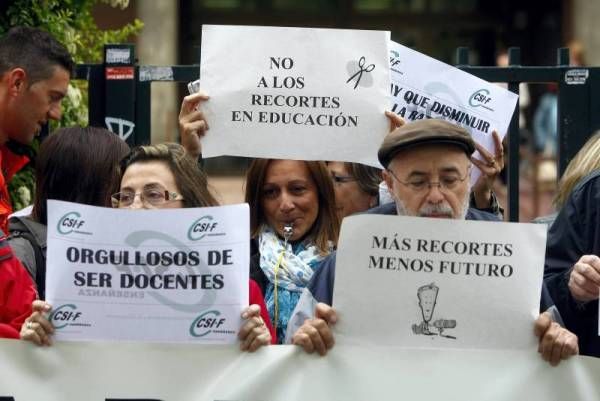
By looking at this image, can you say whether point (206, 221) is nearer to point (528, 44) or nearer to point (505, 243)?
point (505, 243)

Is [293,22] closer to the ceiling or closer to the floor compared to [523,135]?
closer to the ceiling

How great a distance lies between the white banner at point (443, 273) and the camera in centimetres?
412

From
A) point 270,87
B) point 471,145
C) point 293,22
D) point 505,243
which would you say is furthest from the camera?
point 293,22

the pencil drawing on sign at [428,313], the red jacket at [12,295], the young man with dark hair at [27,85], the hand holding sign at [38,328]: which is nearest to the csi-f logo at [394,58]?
the young man with dark hair at [27,85]

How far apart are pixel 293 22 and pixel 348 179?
15551 millimetres

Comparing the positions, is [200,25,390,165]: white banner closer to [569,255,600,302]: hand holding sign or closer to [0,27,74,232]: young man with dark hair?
[0,27,74,232]: young man with dark hair

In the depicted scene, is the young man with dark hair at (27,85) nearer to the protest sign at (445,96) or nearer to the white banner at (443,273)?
the protest sign at (445,96)

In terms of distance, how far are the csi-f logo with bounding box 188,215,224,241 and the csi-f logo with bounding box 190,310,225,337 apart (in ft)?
0.73

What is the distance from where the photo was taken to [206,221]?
13.5 feet

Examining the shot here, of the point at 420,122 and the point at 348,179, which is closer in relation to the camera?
the point at 420,122

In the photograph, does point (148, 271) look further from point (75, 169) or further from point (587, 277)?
point (587, 277)

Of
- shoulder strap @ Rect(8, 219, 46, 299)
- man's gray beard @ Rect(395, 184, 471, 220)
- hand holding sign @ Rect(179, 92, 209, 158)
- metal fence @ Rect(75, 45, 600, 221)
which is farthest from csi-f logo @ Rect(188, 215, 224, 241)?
metal fence @ Rect(75, 45, 600, 221)

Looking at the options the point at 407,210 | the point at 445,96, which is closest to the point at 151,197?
the point at 407,210

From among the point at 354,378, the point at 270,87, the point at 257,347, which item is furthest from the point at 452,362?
the point at 270,87
